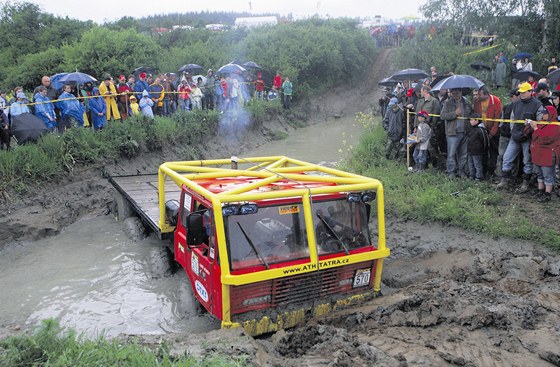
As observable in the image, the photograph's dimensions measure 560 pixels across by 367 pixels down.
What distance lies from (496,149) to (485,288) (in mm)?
4970

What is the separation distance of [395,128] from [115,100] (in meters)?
8.57

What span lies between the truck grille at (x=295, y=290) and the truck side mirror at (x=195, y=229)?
72cm

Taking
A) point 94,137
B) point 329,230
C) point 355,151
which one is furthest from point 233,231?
point 94,137

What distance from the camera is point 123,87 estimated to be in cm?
1623

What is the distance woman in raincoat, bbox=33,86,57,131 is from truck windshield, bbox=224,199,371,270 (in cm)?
967

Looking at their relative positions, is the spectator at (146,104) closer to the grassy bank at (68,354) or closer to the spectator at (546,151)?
the spectator at (546,151)

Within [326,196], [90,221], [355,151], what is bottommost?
[90,221]

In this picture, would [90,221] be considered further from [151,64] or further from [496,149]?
[151,64]

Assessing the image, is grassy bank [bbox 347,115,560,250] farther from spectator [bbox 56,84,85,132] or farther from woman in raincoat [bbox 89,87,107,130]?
spectator [bbox 56,84,85,132]

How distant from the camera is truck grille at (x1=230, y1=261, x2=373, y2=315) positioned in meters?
5.93

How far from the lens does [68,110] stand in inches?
555

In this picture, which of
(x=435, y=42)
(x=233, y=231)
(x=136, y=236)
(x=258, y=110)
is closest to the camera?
(x=233, y=231)

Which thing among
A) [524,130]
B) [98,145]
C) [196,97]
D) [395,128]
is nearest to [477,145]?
[524,130]

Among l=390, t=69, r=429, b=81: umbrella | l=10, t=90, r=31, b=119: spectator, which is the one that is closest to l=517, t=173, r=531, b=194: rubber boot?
l=390, t=69, r=429, b=81: umbrella
